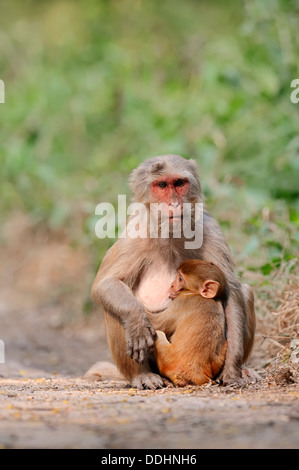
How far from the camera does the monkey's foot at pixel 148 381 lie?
5.21 m

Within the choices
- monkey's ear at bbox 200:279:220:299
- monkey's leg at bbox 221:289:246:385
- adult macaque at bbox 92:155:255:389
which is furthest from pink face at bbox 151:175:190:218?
monkey's leg at bbox 221:289:246:385

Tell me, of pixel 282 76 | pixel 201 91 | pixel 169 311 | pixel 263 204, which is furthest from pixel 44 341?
pixel 201 91

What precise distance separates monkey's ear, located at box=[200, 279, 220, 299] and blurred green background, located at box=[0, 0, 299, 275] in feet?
5.08

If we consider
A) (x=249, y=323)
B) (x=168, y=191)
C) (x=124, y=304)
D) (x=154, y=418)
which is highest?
(x=168, y=191)

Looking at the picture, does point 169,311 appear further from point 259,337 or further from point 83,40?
point 83,40

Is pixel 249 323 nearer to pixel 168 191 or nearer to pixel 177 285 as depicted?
pixel 177 285

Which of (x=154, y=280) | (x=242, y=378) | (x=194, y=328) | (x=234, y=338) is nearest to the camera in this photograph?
(x=194, y=328)

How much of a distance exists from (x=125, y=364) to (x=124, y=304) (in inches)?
18.8

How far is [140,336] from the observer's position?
5.25 metres

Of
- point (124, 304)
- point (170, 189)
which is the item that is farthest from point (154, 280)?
point (170, 189)

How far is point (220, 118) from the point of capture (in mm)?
11281

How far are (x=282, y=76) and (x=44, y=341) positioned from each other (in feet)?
16.4

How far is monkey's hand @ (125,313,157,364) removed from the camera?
5.25 meters

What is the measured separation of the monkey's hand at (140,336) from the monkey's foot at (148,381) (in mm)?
116
